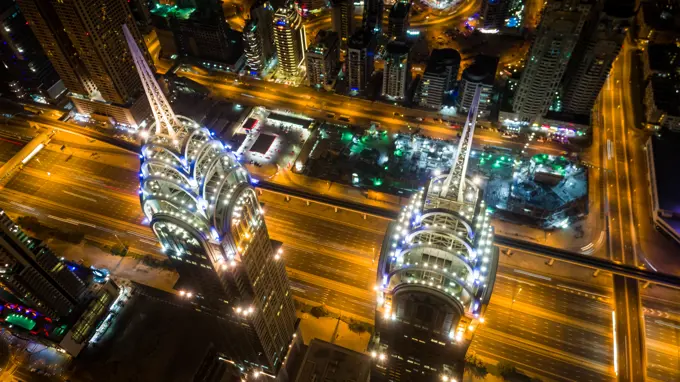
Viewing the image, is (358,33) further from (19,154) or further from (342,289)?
(19,154)

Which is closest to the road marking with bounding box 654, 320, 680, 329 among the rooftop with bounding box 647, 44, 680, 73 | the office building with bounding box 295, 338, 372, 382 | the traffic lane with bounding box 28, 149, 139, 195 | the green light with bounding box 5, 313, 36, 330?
the office building with bounding box 295, 338, 372, 382

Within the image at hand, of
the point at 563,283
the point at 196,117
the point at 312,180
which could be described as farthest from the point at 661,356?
the point at 196,117

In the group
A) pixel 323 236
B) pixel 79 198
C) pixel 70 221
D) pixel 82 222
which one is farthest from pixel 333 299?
pixel 79 198

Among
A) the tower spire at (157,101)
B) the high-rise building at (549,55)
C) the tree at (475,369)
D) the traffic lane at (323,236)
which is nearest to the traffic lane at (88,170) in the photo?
the traffic lane at (323,236)

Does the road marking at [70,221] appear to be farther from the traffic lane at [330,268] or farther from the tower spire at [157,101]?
the tower spire at [157,101]

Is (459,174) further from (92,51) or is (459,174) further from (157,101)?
(92,51)

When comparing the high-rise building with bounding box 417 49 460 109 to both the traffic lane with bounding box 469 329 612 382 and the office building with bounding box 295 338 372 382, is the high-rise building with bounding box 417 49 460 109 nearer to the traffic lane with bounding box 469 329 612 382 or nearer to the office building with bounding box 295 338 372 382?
the traffic lane with bounding box 469 329 612 382
